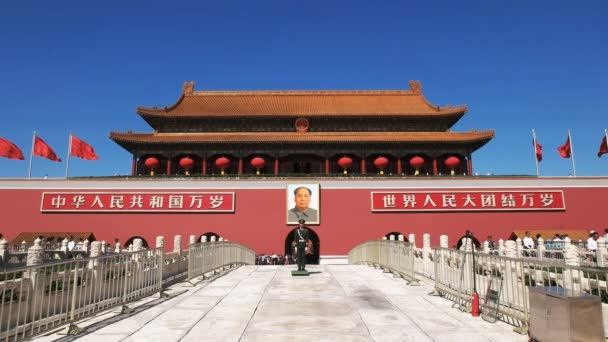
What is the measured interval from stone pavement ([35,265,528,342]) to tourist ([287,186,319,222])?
13.5 meters

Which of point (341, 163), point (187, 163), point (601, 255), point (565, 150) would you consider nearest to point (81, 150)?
point (187, 163)

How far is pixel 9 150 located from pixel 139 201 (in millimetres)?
7146

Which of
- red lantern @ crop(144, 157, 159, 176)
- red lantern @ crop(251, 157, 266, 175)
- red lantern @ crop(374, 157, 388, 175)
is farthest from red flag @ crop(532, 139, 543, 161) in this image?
red lantern @ crop(144, 157, 159, 176)

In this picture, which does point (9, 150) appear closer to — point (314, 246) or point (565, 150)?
point (314, 246)

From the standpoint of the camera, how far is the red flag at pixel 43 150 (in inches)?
963

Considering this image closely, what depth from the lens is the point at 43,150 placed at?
24688mm

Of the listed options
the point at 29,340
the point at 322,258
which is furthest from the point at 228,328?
the point at 322,258

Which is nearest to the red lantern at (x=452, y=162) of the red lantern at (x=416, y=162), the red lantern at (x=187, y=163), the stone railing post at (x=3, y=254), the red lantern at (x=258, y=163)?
the red lantern at (x=416, y=162)

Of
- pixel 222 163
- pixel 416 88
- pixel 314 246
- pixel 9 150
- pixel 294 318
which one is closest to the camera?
pixel 294 318

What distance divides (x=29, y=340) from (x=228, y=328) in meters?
2.60

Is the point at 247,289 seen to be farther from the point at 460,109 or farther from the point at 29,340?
the point at 460,109

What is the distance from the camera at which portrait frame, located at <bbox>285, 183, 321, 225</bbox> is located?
23859 mm

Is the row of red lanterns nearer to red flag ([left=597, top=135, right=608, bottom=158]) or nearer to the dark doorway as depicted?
the dark doorway

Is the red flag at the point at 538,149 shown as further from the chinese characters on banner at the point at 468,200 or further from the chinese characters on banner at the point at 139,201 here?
the chinese characters on banner at the point at 139,201
